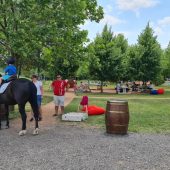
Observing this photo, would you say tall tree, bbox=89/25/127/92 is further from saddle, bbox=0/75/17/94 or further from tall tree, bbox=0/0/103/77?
saddle, bbox=0/75/17/94

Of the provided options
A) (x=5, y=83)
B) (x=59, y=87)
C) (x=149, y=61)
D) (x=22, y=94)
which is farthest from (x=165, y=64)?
(x=22, y=94)

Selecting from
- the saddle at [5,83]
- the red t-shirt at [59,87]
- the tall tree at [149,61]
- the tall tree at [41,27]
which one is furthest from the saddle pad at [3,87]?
the tall tree at [149,61]

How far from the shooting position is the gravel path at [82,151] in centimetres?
682

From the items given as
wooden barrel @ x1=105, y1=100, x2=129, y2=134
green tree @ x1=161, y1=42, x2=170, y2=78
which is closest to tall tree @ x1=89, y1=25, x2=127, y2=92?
green tree @ x1=161, y1=42, x2=170, y2=78

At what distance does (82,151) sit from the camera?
314 inches

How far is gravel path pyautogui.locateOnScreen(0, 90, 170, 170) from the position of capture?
682 cm

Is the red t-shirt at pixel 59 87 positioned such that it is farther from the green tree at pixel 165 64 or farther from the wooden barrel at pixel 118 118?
the green tree at pixel 165 64

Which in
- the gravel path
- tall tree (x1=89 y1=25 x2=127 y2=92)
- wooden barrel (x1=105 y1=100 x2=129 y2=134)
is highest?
tall tree (x1=89 y1=25 x2=127 y2=92)

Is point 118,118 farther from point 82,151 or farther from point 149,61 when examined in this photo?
point 149,61

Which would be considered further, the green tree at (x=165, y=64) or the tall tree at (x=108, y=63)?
the green tree at (x=165, y=64)

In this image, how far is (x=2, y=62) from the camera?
18.2 m

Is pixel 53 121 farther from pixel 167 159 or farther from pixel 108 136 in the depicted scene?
pixel 167 159

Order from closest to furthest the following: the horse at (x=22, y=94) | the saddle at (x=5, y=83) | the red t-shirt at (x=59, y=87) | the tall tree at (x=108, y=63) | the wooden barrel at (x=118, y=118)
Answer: the wooden barrel at (x=118, y=118), the horse at (x=22, y=94), the saddle at (x=5, y=83), the red t-shirt at (x=59, y=87), the tall tree at (x=108, y=63)

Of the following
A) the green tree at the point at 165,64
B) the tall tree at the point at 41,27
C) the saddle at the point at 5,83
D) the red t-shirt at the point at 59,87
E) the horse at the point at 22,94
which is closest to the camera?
the horse at the point at 22,94
